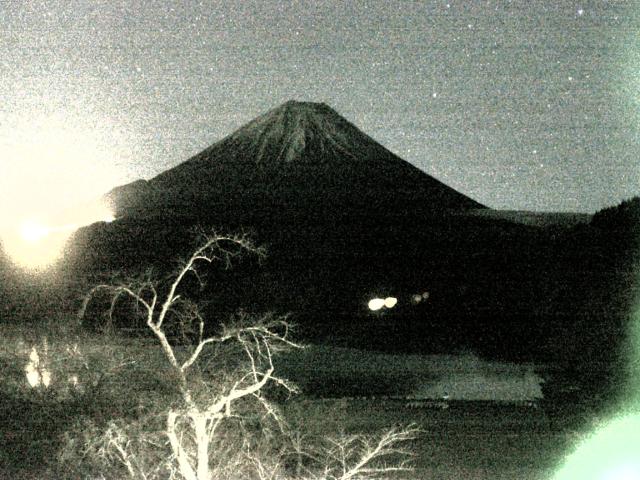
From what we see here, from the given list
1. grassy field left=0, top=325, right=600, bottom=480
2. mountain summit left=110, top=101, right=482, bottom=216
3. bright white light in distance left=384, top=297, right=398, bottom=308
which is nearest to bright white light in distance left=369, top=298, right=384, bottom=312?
bright white light in distance left=384, top=297, right=398, bottom=308

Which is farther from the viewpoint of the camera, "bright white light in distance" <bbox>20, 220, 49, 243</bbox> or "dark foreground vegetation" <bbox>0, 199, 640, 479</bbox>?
"bright white light in distance" <bbox>20, 220, 49, 243</bbox>

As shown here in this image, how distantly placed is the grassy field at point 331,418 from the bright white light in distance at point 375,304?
42.2ft

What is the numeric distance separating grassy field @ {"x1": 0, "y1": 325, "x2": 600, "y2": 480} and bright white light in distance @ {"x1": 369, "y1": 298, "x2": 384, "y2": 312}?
12.9 metres

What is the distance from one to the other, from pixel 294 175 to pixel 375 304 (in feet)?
120

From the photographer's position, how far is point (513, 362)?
1850cm

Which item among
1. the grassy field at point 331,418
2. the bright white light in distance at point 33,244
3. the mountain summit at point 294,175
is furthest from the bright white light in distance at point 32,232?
the grassy field at point 331,418

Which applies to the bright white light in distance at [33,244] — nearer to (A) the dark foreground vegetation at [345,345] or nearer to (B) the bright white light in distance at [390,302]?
(A) the dark foreground vegetation at [345,345]

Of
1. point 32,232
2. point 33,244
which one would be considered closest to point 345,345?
point 33,244

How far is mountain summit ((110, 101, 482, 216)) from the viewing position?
194 feet

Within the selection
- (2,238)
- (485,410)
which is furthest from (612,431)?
(2,238)

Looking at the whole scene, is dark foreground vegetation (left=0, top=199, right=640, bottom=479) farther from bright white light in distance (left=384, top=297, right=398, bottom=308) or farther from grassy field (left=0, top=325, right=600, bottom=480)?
bright white light in distance (left=384, top=297, right=398, bottom=308)

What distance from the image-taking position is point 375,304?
97.8ft

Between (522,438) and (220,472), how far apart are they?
19.9 ft

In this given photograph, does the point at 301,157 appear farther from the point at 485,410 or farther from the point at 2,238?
the point at 485,410
